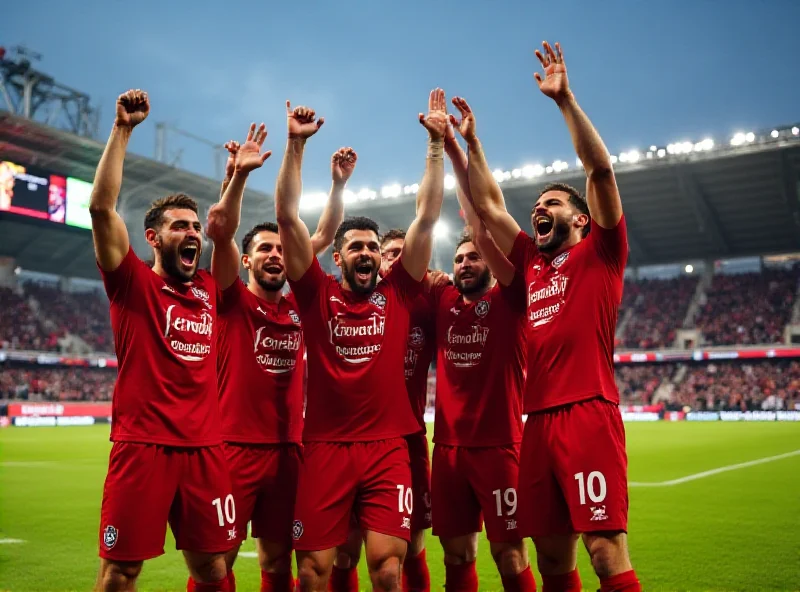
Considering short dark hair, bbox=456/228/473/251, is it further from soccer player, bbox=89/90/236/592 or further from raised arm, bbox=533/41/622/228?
soccer player, bbox=89/90/236/592

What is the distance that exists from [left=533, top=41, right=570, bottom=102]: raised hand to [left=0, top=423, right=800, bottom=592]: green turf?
445 cm

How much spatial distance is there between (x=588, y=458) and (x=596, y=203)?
149cm

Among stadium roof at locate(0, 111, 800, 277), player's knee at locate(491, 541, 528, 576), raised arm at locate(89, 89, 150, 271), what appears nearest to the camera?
raised arm at locate(89, 89, 150, 271)

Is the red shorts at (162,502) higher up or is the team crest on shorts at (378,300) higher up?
the team crest on shorts at (378,300)

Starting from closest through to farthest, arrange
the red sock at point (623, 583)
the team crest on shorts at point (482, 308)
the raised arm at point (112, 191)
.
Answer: the red sock at point (623, 583) < the raised arm at point (112, 191) < the team crest on shorts at point (482, 308)

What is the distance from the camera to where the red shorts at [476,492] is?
4918 mm

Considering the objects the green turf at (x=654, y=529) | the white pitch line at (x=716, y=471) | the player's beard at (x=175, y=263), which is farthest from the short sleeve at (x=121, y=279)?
the white pitch line at (x=716, y=471)

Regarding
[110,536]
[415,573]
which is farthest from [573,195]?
[110,536]

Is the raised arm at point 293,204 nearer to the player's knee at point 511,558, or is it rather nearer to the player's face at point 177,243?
the player's face at point 177,243

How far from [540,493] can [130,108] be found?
11.1 feet

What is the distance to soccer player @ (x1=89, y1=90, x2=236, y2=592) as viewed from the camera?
4105mm

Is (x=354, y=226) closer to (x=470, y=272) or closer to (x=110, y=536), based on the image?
(x=470, y=272)

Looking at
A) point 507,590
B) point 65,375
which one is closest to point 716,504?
point 507,590

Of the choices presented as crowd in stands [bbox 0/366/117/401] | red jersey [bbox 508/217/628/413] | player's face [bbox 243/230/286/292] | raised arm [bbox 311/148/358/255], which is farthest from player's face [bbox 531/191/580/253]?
crowd in stands [bbox 0/366/117/401]
